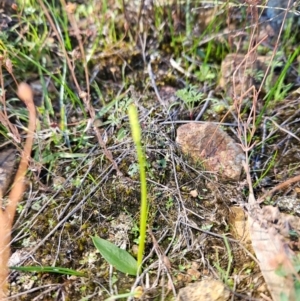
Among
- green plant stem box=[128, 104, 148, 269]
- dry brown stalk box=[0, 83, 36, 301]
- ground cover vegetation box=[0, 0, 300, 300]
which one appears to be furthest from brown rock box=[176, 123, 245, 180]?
dry brown stalk box=[0, 83, 36, 301]

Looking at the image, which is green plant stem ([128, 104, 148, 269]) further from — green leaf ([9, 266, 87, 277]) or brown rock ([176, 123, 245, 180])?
brown rock ([176, 123, 245, 180])

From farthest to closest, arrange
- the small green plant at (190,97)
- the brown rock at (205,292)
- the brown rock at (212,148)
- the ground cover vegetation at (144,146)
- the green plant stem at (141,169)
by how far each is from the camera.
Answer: the small green plant at (190,97) < the brown rock at (212,148) < the ground cover vegetation at (144,146) < the brown rock at (205,292) < the green plant stem at (141,169)

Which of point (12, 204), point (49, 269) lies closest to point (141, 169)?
point (49, 269)

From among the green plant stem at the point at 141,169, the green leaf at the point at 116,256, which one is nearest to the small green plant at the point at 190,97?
the green plant stem at the point at 141,169

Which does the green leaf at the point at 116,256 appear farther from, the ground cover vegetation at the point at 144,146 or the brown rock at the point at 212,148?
the brown rock at the point at 212,148

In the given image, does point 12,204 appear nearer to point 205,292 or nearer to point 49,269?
point 49,269

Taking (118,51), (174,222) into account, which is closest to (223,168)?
(174,222)
